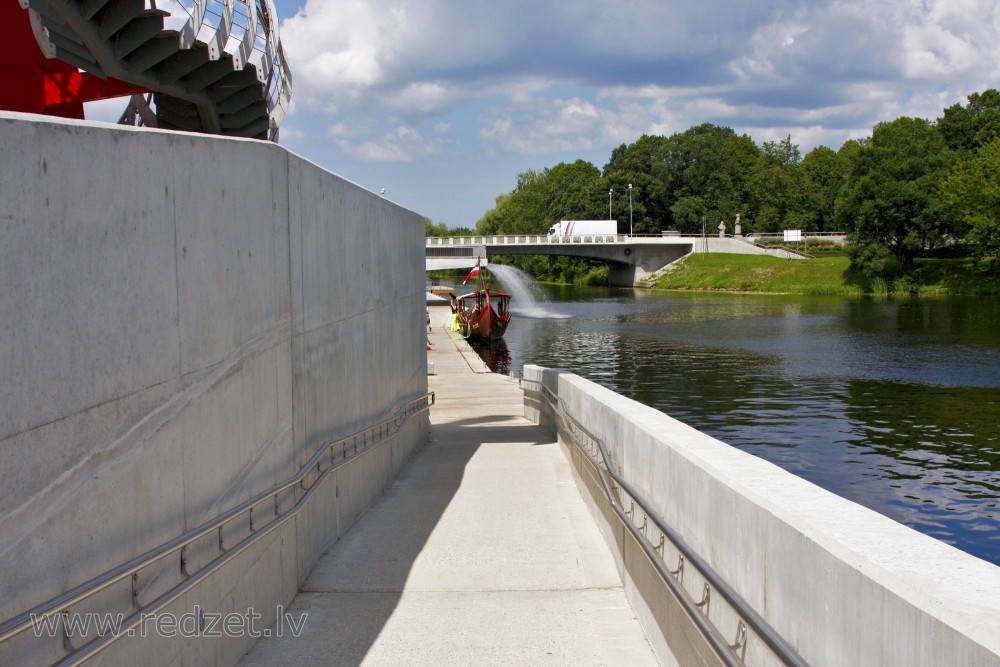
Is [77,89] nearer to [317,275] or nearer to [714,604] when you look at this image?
[317,275]

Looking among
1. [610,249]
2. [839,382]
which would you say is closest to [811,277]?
[610,249]

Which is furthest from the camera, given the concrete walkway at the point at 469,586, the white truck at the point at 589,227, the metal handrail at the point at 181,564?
the white truck at the point at 589,227

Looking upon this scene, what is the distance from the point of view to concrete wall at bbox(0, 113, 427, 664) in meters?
3.27

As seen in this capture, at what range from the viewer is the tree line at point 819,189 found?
66312 mm

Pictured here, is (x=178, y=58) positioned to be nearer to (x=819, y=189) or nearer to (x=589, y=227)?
(x=589, y=227)

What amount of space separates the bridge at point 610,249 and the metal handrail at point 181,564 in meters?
73.2

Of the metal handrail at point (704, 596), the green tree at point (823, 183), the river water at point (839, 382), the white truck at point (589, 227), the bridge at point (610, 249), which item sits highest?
the green tree at point (823, 183)

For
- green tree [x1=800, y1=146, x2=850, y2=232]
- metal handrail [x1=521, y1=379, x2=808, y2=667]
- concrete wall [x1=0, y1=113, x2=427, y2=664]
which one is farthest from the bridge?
metal handrail [x1=521, y1=379, x2=808, y2=667]

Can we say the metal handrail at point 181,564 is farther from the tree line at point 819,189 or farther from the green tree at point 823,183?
the green tree at point 823,183

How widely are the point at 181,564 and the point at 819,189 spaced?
362 feet

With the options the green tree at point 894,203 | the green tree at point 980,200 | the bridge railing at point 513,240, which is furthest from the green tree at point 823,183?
the green tree at point 980,200

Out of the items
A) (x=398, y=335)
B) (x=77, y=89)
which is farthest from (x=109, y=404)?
(x=77, y=89)

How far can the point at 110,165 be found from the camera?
3.88m

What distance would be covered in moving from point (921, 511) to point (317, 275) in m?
12.0
